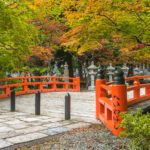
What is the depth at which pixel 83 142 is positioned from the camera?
242 inches

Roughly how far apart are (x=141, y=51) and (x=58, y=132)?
3623 mm

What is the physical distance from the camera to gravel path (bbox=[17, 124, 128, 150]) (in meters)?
5.80

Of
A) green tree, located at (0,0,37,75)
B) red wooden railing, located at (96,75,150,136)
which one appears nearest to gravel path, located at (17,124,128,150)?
red wooden railing, located at (96,75,150,136)

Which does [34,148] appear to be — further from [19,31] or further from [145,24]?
[19,31]

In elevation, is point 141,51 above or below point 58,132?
above

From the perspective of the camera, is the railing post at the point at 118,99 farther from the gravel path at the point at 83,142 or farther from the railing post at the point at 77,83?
the railing post at the point at 77,83

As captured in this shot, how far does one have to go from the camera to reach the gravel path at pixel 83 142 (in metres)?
5.80

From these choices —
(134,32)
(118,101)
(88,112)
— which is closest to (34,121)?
(88,112)

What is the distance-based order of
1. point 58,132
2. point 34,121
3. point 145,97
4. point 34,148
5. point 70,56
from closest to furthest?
point 34,148 < point 58,132 < point 34,121 < point 145,97 < point 70,56

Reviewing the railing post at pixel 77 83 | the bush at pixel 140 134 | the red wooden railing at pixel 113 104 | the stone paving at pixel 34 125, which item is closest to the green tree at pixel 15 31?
the stone paving at pixel 34 125

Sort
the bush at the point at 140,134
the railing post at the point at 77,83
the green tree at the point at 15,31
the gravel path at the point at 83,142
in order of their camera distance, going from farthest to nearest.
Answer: the railing post at the point at 77,83 → the green tree at the point at 15,31 → the gravel path at the point at 83,142 → the bush at the point at 140,134

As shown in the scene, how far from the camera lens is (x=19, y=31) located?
1014 cm

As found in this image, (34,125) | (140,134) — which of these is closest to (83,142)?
(140,134)

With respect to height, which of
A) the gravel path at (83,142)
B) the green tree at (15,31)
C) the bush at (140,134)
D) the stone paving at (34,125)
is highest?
the green tree at (15,31)
